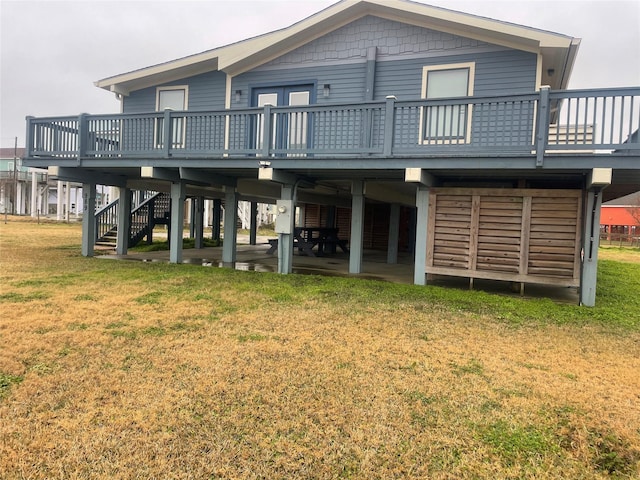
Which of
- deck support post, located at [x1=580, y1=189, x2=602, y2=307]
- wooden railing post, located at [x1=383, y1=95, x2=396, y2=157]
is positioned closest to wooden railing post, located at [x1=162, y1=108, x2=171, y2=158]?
wooden railing post, located at [x1=383, y1=95, x2=396, y2=157]

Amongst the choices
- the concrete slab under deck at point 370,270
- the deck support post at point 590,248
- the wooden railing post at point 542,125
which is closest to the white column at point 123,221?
the concrete slab under deck at point 370,270

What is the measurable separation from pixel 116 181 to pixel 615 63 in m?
38.4

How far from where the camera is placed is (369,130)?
8.33 m

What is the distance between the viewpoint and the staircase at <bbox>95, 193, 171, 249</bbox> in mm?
15734

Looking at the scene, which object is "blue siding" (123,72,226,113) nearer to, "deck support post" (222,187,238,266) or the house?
the house

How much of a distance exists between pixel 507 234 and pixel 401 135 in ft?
8.74

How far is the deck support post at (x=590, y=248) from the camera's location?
24.1ft

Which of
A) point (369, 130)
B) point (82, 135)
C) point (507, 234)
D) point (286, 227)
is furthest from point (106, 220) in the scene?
point (507, 234)

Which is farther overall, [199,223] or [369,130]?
[199,223]

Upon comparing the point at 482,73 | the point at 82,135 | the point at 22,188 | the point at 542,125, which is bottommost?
the point at 542,125

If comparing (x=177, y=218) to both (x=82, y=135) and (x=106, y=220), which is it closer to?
(x=82, y=135)

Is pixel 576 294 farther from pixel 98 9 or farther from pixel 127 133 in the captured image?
pixel 98 9

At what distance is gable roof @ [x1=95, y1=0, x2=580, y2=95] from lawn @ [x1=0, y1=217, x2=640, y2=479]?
5423 mm

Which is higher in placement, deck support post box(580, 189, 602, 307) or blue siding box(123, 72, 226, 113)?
blue siding box(123, 72, 226, 113)
